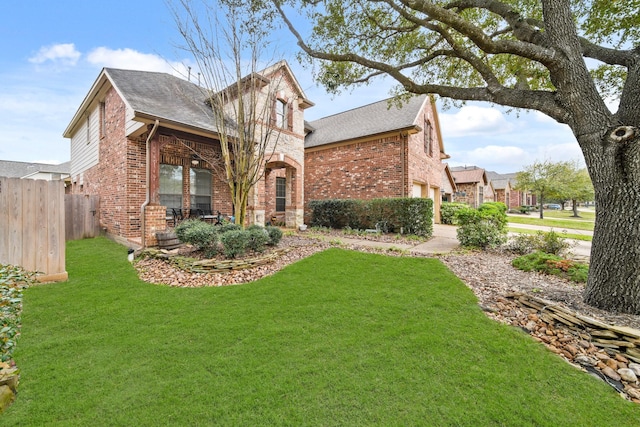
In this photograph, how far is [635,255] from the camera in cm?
319

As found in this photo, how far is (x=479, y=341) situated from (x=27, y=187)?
24.3 ft

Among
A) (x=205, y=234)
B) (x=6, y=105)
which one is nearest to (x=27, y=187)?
(x=205, y=234)

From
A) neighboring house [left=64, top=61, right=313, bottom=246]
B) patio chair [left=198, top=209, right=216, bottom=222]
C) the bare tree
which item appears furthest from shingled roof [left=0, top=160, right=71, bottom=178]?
the bare tree

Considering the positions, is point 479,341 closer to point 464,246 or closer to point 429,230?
point 464,246

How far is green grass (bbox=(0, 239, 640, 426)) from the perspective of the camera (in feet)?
6.43

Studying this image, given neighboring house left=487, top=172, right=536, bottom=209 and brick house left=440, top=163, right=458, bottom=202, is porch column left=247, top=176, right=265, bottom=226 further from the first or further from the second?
neighboring house left=487, top=172, right=536, bottom=209

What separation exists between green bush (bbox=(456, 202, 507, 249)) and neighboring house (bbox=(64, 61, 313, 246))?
Result: 264 inches

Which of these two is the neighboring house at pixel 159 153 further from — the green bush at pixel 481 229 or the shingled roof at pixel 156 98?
the green bush at pixel 481 229

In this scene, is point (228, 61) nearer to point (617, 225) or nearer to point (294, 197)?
point (294, 197)

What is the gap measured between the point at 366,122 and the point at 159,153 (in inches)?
407

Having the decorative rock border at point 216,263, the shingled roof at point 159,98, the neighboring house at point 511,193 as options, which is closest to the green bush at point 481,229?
the decorative rock border at point 216,263

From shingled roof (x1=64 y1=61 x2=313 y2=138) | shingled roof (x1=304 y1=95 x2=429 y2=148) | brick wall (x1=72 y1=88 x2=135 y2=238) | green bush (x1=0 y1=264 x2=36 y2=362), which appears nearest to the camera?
green bush (x1=0 y1=264 x2=36 y2=362)

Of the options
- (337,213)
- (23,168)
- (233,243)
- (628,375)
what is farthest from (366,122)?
(23,168)

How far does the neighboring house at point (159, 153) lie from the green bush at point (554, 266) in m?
7.52
